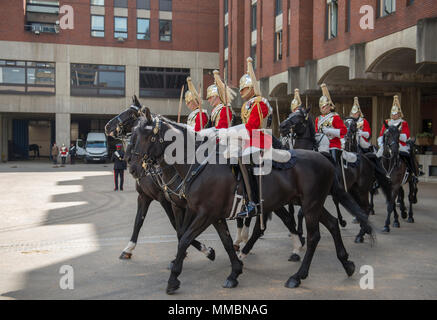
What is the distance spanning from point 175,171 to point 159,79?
36532 millimetres

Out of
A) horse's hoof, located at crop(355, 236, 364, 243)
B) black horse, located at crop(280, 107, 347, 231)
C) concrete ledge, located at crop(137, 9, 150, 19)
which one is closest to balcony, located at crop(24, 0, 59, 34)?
concrete ledge, located at crop(137, 9, 150, 19)

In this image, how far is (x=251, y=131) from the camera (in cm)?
617

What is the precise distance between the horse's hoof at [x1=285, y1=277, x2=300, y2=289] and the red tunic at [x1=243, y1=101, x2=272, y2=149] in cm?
180

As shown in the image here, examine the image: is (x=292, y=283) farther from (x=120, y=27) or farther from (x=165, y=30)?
(x=165, y=30)

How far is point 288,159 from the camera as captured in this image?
617 cm

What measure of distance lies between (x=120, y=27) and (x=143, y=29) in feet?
6.84

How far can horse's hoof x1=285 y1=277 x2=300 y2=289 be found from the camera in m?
5.75

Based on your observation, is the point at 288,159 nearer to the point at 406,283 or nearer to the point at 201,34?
the point at 406,283

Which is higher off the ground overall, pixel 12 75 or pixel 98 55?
pixel 98 55

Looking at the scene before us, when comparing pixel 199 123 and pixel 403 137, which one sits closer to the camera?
pixel 199 123

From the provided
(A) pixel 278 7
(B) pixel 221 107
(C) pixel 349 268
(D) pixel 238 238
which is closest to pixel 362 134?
(D) pixel 238 238

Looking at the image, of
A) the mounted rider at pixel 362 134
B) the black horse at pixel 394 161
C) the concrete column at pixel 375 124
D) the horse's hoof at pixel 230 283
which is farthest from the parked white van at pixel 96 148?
the horse's hoof at pixel 230 283

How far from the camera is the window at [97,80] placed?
39.6 metres
